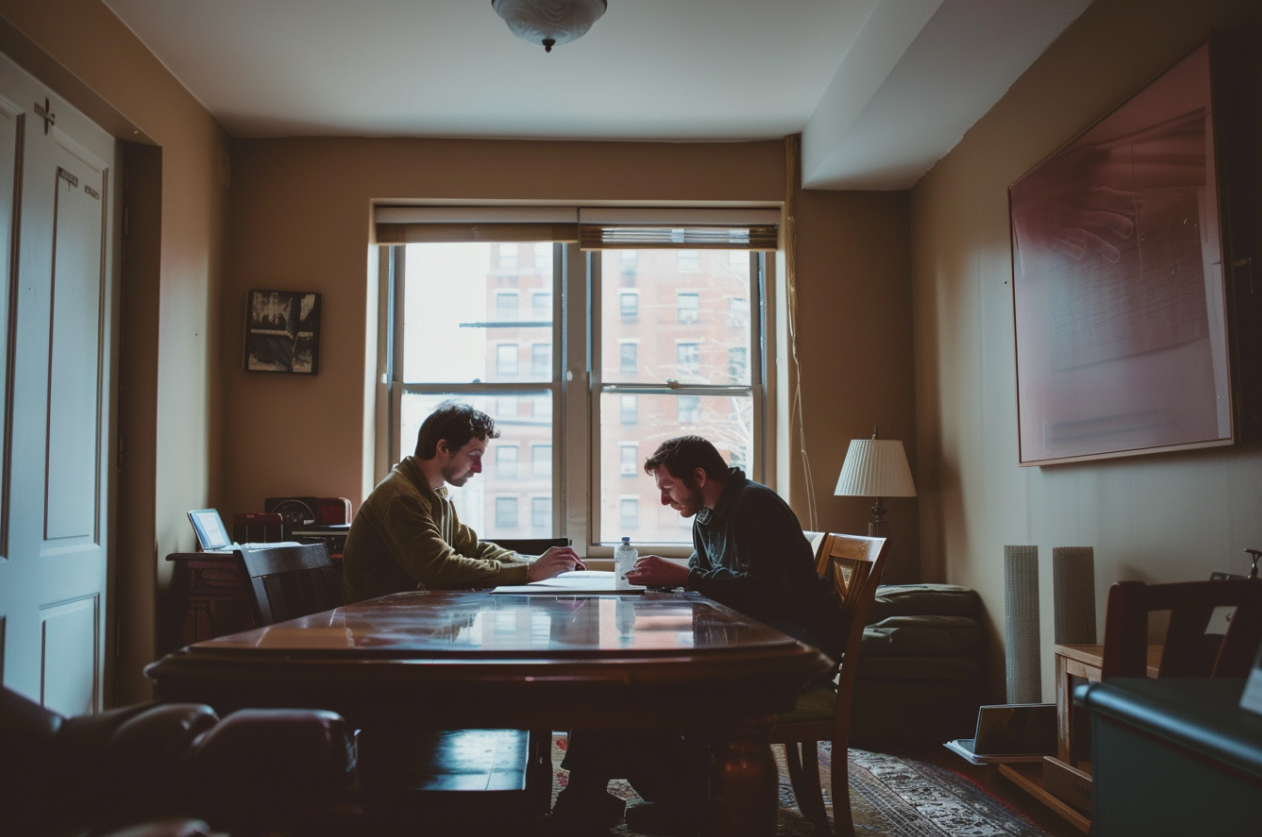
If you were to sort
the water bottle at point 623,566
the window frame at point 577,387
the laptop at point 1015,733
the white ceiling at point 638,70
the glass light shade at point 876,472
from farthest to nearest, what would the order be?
the window frame at point 577,387
the glass light shade at point 876,472
the white ceiling at point 638,70
the laptop at point 1015,733
the water bottle at point 623,566

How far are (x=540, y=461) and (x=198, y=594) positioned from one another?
169 centimetres

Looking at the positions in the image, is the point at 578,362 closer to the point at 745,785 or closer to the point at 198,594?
the point at 198,594

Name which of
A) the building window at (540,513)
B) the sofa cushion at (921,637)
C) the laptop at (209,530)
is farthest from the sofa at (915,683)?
the laptop at (209,530)

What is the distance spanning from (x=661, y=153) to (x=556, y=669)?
3.79m

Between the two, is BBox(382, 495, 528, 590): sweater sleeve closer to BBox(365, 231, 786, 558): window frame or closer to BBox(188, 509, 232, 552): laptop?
BBox(188, 509, 232, 552): laptop

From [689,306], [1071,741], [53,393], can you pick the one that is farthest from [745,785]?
[689,306]

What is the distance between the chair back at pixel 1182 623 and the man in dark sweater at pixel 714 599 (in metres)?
1.00

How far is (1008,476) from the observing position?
11.5ft

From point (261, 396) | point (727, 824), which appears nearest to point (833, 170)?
point (261, 396)

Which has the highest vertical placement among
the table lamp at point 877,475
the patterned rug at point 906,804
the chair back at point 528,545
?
the table lamp at point 877,475

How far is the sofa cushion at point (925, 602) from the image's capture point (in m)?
3.63

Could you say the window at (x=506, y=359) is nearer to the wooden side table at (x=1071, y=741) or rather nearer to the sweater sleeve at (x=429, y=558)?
the sweater sleeve at (x=429, y=558)

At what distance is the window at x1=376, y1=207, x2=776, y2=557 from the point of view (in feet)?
15.0

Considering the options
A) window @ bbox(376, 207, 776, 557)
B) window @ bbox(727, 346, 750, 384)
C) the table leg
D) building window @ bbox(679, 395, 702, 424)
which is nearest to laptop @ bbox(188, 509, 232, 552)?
window @ bbox(376, 207, 776, 557)
